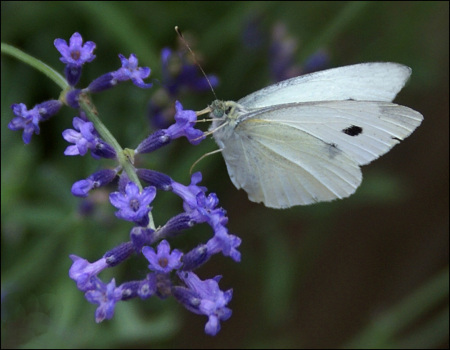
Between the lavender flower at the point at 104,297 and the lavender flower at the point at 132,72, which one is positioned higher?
the lavender flower at the point at 132,72

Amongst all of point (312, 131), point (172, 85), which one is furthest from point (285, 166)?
point (172, 85)

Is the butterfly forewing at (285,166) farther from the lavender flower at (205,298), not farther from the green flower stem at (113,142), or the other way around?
the lavender flower at (205,298)

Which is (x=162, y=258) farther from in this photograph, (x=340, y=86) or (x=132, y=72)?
(x=340, y=86)

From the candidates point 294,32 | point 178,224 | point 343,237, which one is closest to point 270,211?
point 343,237

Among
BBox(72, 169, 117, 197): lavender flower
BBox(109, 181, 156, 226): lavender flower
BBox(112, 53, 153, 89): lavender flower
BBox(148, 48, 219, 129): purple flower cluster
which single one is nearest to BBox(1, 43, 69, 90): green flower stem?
BBox(112, 53, 153, 89): lavender flower

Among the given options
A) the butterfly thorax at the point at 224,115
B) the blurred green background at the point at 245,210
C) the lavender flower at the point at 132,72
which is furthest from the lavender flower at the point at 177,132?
the blurred green background at the point at 245,210
